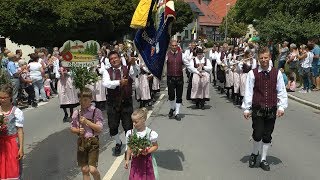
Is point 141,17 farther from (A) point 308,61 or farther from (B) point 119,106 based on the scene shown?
(A) point 308,61

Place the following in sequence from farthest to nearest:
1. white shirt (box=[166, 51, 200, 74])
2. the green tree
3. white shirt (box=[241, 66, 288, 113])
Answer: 1. the green tree
2. white shirt (box=[166, 51, 200, 74])
3. white shirt (box=[241, 66, 288, 113])

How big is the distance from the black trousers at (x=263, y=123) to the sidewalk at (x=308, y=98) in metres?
7.55

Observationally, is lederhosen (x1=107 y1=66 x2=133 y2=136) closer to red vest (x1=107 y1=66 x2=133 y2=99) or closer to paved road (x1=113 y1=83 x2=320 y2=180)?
red vest (x1=107 y1=66 x2=133 y2=99)

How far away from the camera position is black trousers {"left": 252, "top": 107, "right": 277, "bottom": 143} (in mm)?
7640

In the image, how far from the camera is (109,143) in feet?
32.2

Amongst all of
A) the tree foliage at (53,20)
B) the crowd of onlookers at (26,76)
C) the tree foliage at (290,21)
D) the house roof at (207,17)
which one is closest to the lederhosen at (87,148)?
the crowd of onlookers at (26,76)

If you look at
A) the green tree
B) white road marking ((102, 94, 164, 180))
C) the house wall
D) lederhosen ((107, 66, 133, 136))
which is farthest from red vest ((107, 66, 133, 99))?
the green tree

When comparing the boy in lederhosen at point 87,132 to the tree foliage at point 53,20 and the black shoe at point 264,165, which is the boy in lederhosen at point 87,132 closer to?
the black shoe at point 264,165

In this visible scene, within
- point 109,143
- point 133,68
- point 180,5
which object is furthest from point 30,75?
point 180,5

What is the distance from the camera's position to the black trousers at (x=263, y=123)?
7.64 m

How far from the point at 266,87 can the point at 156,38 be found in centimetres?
190

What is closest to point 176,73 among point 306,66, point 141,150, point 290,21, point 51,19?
point 141,150

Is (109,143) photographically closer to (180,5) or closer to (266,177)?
(266,177)

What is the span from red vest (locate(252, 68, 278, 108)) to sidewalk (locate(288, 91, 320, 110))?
7700mm
